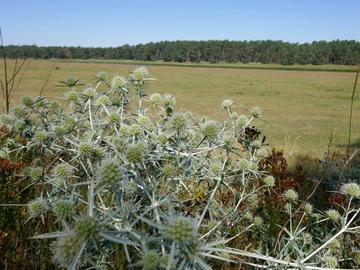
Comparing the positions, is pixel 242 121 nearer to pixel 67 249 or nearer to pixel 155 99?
pixel 155 99

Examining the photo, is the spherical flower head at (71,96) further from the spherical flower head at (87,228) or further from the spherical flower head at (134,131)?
the spherical flower head at (87,228)

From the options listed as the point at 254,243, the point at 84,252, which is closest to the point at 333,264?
the point at 254,243

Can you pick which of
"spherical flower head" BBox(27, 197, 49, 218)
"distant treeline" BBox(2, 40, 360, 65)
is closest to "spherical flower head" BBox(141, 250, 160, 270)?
"spherical flower head" BBox(27, 197, 49, 218)

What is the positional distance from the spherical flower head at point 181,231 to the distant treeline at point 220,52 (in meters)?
122

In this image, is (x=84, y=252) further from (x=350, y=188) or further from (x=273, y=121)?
(x=273, y=121)

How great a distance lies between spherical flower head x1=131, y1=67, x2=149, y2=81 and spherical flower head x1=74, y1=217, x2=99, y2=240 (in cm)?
164

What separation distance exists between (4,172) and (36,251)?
2.10ft

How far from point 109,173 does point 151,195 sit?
64 cm

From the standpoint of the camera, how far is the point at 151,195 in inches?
89.7

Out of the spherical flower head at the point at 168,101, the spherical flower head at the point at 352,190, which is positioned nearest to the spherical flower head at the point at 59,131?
the spherical flower head at the point at 168,101

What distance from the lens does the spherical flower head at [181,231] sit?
1.45 metres

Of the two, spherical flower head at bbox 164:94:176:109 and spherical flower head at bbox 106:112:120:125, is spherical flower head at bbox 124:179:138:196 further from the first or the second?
spherical flower head at bbox 164:94:176:109

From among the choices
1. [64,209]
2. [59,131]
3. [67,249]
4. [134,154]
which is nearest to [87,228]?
[67,249]

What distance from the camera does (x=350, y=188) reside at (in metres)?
2.51
